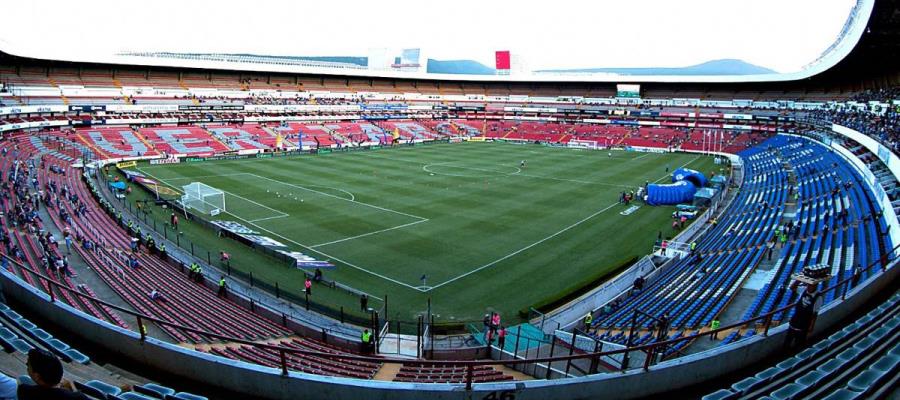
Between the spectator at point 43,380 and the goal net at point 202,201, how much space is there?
31.1m

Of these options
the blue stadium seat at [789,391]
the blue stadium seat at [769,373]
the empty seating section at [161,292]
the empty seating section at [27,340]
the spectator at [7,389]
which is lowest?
the empty seating section at [161,292]

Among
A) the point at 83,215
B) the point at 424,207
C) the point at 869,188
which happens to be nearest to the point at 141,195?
the point at 83,215

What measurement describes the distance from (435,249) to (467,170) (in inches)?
1027

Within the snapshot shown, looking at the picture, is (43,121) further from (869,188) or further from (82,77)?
(869,188)

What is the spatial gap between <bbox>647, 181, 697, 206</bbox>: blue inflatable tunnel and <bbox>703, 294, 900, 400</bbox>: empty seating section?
99.8 ft

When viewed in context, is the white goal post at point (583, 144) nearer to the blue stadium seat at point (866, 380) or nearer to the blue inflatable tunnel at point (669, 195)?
the blue inflatable tunnel at point (669, 195)

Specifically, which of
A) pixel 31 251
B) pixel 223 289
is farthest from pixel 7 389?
pixel 31 251

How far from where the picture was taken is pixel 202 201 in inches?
1347

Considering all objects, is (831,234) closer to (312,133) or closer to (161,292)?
(161,292)

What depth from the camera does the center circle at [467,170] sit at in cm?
4991

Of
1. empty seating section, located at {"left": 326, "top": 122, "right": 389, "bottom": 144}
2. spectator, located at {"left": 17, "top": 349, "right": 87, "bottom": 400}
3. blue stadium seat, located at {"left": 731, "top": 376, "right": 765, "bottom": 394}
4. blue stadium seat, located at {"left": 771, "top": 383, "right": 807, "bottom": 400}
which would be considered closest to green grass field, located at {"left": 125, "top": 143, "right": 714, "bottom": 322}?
blue stadium seat, located at {"left": 731, "top": 376, "right": 765, "bottom": 394}

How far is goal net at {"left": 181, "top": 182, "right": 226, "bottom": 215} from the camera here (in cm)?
3378

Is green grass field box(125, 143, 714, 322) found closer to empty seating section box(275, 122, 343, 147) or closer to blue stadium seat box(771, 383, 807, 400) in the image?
empty seating section box(275, 122, 343, 147)

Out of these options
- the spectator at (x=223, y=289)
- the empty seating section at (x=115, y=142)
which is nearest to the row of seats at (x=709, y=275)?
the spectator at (x=223, y=289)
